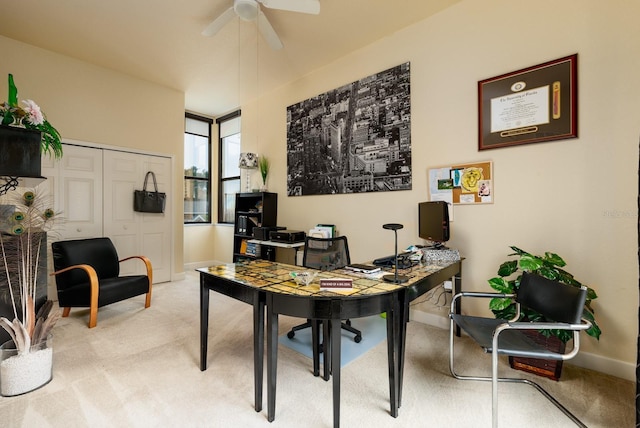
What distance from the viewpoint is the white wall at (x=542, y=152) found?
6.73 ft

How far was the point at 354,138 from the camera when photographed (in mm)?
3533

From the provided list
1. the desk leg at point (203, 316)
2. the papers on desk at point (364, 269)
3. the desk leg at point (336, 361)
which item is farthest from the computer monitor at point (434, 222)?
the desk leg at point (203, 316)

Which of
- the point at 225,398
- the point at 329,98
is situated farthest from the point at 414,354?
the point at 329,98

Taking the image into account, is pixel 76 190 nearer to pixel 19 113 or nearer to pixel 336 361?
pixel 19 113

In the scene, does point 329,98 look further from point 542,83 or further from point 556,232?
point 556,232

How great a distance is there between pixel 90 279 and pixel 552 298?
3795mm

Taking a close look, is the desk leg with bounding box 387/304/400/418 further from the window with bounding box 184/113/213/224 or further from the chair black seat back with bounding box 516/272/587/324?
the window with bounding box 184/113/213/224

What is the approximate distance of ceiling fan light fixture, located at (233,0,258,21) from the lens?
98.5 inches

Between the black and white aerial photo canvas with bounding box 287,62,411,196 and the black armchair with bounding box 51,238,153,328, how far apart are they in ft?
7.62

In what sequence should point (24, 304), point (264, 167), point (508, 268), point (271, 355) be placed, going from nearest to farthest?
point (271, 355)
point (24, 304)
point (508, 268)
point (264, 167)

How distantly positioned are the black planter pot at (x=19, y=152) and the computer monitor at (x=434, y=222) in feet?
9.83

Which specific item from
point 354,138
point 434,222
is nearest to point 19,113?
point 354,138

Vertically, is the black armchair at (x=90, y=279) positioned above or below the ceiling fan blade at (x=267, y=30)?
below

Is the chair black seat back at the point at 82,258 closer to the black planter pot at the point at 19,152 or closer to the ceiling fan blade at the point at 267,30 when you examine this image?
the black planter pot at the point at 19,152
